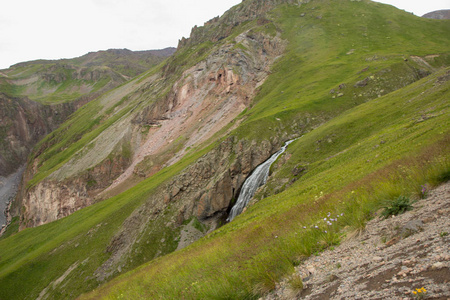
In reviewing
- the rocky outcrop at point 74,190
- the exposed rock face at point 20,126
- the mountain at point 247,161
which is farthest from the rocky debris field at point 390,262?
the exposed rock face at point 20,126

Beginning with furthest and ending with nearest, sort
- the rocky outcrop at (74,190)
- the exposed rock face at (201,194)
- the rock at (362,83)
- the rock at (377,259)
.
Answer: the rocky outcrop at (74,190) → the rock at (362,83) → the exposed rock face at (201,194) → the rock at (377,259)

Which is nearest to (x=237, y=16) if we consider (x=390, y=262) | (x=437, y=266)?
(x=390, y=262)

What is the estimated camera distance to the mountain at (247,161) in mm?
9359

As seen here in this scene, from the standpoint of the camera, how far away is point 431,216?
6168 mm

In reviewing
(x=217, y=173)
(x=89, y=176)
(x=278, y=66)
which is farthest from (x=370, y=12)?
(x=89, y=176)

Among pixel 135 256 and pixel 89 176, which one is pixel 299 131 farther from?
pixel 89 176

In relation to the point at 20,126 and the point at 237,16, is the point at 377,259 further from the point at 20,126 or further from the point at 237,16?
the point at 20,126

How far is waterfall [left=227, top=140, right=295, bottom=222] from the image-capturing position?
118 feet

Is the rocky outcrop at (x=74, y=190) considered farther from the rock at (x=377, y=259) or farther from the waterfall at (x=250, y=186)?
the rock at (x=377, y=259)

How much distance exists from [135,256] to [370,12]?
131m

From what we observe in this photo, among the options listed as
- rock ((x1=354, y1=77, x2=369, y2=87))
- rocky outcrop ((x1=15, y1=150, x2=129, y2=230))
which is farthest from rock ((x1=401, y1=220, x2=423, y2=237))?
rocky outcrop ((x1=15, y1=150, x2=129, y2=230))

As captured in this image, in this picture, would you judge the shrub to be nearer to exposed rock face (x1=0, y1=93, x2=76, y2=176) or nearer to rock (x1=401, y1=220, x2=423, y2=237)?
rock (x1=401, y1=220, x2=423, y2=237)

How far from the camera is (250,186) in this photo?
3716 centimetres

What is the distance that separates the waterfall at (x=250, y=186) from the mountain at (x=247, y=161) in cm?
164
